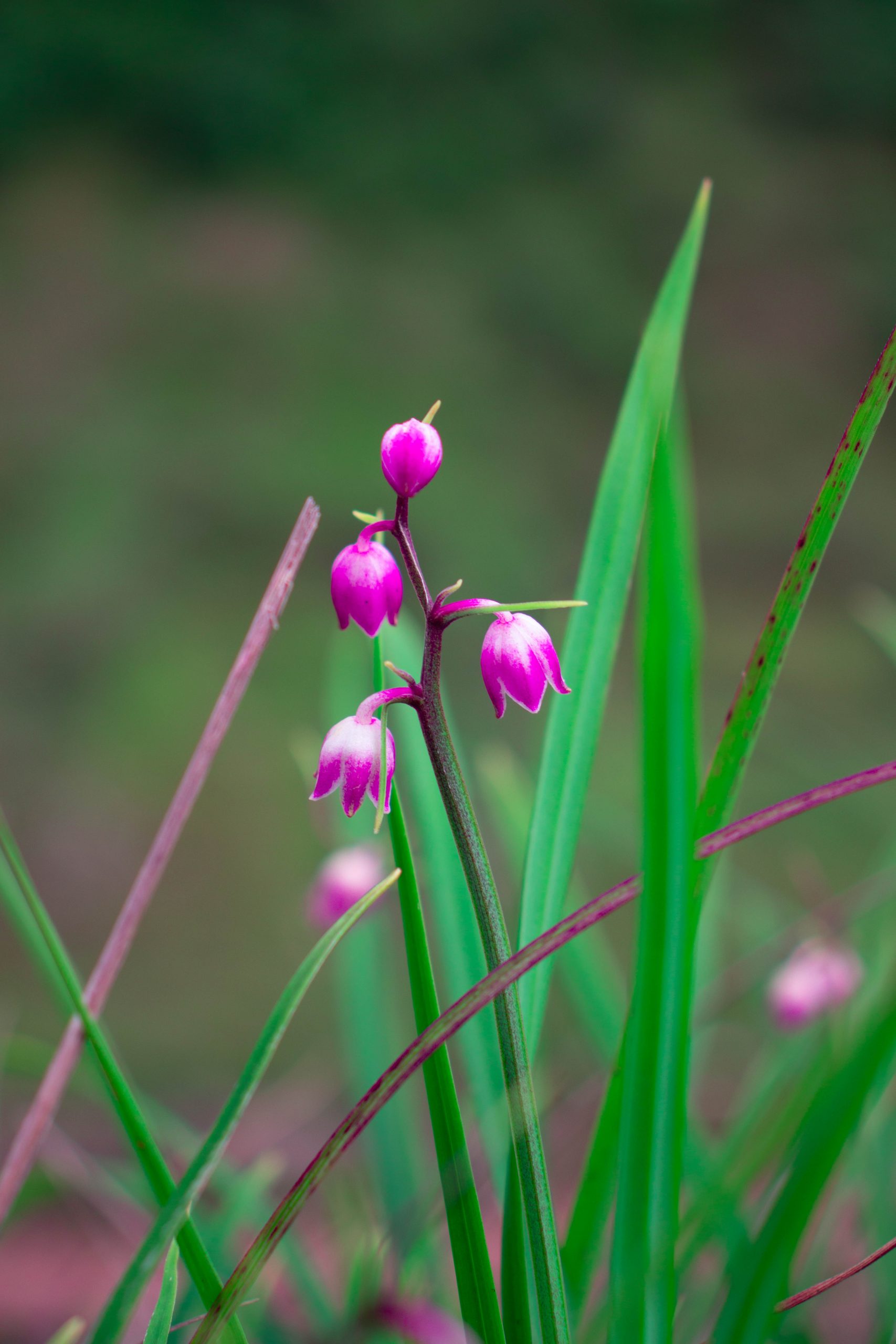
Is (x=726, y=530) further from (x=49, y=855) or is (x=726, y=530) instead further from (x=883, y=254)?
(x=49, y=855)

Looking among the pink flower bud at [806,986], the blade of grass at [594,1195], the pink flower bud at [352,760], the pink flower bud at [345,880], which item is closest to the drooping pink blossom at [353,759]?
the pink flower bud at [352,760]

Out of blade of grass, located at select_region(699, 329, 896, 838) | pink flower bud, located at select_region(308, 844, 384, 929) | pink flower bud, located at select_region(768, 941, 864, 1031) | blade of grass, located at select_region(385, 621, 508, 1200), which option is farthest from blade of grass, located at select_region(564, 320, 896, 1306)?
pink flower bud, located at select_region(768, 941, 864, 1031)

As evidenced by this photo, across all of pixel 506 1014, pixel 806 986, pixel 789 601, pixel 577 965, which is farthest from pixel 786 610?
pixel 806 986

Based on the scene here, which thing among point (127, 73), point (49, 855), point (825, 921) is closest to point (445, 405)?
point (127, 73)

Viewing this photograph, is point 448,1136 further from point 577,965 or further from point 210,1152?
point 577,965

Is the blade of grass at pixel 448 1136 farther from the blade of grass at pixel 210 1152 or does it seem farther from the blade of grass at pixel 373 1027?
the blade of grass at pixel 373 1027

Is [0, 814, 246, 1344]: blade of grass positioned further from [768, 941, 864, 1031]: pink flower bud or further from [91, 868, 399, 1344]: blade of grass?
[768, 941, 864, 1031]: pink flower bud
